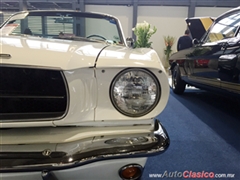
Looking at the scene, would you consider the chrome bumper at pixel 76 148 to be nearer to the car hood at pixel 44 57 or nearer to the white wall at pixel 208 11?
the car hood at pixel 44 57

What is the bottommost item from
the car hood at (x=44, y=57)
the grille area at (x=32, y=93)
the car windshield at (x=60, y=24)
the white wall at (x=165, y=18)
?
the grille area at (x=32, y=93)

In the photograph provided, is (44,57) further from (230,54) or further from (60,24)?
(230,54)

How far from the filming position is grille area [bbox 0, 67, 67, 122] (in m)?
0.99

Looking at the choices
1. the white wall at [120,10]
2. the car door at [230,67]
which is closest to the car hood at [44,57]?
the car door at [230,67]

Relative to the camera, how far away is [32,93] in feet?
3.38

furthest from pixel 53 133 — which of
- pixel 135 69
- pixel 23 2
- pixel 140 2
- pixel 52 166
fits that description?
pixel 23 2

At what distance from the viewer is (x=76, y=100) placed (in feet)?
3.12

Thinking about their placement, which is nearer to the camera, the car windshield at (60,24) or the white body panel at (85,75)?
the white body panel at (85,75)

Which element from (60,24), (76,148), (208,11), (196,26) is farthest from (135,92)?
(208,11)

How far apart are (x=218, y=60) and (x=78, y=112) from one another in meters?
1.96

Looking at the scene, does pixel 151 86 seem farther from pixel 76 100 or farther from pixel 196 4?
pixel 196 4

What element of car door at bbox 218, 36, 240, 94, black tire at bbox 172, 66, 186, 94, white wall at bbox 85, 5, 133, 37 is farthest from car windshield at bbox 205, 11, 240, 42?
white wall at bbox 85, 5, 133, 37

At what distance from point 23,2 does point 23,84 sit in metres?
10.8

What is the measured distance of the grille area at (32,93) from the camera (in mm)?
994
